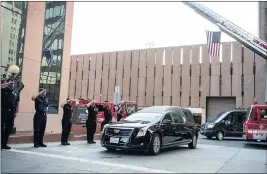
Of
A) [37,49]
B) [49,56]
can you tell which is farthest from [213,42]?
[37,49]

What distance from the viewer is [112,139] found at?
31.1 ft

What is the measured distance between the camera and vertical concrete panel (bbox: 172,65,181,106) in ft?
145

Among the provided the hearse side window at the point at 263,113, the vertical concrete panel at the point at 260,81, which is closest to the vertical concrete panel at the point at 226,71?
the vertical concrete panel at the point at 260,81

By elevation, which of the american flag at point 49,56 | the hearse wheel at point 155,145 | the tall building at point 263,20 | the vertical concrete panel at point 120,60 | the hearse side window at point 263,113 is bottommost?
the hearse wheel at point 155,145

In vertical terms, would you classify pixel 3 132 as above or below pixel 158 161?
above

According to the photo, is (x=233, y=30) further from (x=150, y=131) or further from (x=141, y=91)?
(x=141, y=91)

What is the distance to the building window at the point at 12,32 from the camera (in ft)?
47.5

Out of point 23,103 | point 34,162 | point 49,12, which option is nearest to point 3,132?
point 34,162

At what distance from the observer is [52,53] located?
1777cm

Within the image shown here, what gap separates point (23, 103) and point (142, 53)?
3351cm

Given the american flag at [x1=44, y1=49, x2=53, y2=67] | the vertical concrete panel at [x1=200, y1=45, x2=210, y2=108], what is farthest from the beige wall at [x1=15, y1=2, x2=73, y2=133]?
the vertical concrete panel at [x1=200, y1=45, x2=210, y2=108]

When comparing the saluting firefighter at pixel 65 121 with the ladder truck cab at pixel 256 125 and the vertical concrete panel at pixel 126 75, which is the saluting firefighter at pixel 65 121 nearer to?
the ladder truck cab at pixel 256 125

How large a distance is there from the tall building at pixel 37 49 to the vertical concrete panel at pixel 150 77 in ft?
92.7

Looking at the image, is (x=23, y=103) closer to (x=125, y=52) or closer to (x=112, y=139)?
(x=112, y=139)
